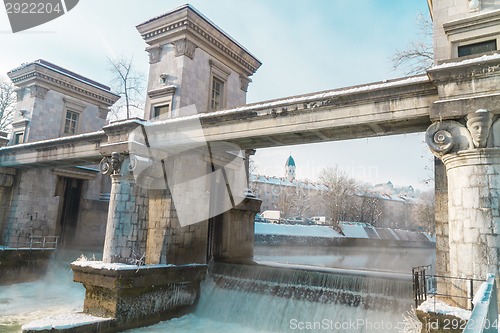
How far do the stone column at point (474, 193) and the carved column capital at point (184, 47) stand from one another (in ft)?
36.6

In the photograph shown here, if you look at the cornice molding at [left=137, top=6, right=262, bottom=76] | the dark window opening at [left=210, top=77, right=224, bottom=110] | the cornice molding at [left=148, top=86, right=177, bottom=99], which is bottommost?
the cornice molding at [left=148, top=86, right=177, bottom=99]

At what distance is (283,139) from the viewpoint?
10570 millimetres

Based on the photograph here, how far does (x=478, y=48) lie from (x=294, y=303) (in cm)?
865

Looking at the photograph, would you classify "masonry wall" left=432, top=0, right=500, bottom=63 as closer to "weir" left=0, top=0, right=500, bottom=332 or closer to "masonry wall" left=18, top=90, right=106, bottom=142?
"weir" left=0, top=0, right=500, bottom=332

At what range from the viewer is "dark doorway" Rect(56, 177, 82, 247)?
2123cm

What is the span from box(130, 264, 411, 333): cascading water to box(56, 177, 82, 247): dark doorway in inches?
484

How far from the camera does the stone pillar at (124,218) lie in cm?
1166

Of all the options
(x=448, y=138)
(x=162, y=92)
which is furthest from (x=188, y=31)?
(x=448, y=138)

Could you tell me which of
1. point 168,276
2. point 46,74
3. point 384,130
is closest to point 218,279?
point 168,276

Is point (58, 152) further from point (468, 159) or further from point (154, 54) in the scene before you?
point (468, 159)

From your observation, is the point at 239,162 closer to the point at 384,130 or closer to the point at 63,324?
the point at 384,130

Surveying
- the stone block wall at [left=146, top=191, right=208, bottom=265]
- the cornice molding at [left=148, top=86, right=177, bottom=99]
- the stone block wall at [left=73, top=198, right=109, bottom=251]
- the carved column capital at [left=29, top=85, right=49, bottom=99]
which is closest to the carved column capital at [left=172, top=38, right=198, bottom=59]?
the cornice molding at [left=148, top=86, right=177, bottom=99]

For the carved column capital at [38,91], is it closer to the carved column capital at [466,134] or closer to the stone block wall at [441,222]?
the carved column capital at [466,134]

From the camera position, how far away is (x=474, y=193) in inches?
263
